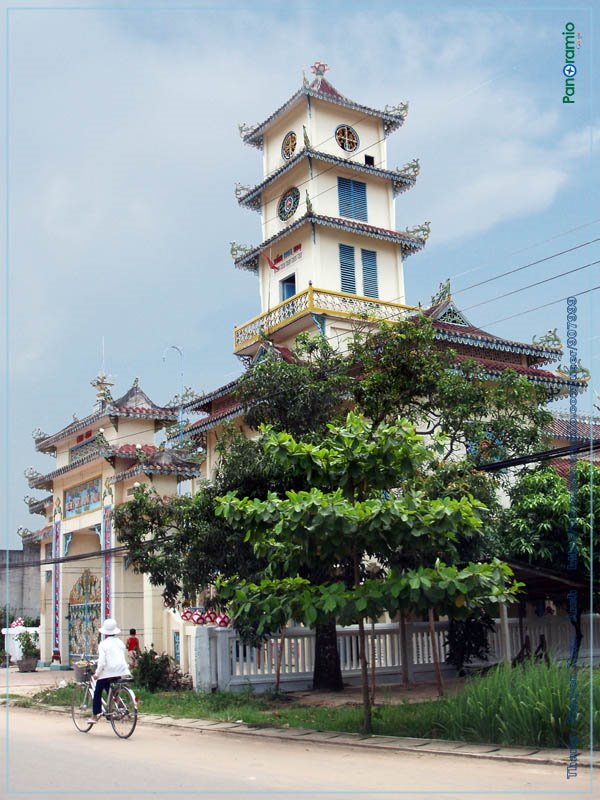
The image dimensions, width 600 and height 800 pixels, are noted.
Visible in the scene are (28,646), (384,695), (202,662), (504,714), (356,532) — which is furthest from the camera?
(28,646)

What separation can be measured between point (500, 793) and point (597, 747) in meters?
2.05

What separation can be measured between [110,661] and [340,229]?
55.5 feet

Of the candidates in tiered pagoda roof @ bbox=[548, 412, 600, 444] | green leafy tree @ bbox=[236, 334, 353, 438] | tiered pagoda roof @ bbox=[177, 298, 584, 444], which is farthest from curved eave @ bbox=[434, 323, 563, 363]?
green leafy tree @ bbox=[236, 334, 353, 438]

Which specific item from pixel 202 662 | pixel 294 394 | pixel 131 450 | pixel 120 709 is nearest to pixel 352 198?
pixel 131 450

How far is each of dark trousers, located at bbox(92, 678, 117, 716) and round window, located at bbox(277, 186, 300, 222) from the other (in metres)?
17.8

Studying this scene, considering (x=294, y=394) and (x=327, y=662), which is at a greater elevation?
(x=294, y=394)

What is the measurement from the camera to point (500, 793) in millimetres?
7586

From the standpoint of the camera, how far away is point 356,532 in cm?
1025

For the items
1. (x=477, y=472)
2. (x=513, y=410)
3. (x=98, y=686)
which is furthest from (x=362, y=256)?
(x=98, y=686)

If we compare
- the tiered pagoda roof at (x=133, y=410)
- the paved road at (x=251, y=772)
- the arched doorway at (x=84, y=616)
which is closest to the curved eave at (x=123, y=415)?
the tiered pagoda roof at (x=133, y=410)

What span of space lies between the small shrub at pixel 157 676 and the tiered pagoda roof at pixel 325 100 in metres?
17.2

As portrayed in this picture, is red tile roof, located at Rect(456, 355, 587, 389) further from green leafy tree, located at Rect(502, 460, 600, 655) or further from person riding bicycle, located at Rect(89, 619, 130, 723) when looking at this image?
person riding bicycle, located at Rect(89, 619, 130, 723)

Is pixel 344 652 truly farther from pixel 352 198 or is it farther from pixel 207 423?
pixel 352 198

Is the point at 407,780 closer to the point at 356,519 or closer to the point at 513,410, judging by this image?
the point at 356,519
